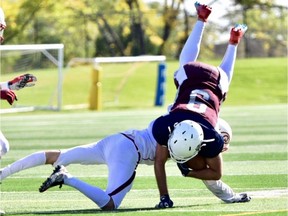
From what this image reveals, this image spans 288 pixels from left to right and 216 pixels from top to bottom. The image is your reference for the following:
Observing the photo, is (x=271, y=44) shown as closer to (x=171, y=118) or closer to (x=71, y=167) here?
(x=71, y=167)

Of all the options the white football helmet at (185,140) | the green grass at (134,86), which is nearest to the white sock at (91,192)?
the white football helmet at (185,140)

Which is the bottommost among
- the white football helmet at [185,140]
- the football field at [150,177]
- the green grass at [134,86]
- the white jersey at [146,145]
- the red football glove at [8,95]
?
the green grass at [134,86]

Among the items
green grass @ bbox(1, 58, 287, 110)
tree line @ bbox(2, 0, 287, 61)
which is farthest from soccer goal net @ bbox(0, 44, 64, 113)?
tree line @ bbox(2, 0, 287, 61)

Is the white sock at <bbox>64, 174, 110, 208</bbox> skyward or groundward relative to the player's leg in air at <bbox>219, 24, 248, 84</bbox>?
groundward

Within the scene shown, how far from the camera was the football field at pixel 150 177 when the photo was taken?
9.72 metres

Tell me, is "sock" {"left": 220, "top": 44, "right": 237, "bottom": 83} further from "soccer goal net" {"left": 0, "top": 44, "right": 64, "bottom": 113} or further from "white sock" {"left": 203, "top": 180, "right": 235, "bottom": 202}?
"soccer goal net" {"left": 0, "top": 44, "right": 64, "bottom": 113}

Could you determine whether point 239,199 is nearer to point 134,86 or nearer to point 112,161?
point 112,161

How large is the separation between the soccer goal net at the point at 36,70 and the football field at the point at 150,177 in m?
7.23

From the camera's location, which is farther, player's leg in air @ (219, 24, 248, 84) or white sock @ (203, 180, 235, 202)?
player's leg in air @ (219, 24, 248, 84)

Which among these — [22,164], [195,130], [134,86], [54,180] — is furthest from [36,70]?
[195,130]

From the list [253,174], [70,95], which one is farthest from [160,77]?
→ [253,174]

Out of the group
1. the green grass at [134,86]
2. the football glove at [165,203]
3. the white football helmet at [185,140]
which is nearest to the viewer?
the white football helmet at [185,140]

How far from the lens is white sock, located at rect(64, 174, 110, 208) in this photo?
9.70m

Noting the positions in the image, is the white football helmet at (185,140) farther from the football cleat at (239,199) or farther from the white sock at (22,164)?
the white sock at (22,164)
